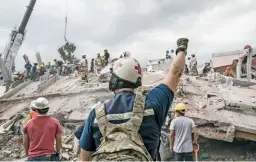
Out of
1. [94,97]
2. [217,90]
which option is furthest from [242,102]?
[94,97]

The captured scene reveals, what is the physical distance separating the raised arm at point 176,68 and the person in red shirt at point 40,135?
8.16 ft

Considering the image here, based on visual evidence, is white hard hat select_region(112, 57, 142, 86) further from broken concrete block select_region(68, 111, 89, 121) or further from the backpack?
broken concrete block select_region(68, 111, 89, 121)

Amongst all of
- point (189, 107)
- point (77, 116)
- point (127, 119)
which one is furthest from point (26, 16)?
point (127, 119)

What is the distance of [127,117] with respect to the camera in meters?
1.91

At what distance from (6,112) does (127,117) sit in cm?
1243

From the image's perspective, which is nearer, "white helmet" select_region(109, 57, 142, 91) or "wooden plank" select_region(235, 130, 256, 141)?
"white helmet" select_region(109, 57, 142, 91)

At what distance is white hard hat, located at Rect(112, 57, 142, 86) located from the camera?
2039 mm

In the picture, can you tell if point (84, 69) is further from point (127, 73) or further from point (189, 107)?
point (127, 73)

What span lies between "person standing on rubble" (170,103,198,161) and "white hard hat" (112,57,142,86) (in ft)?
13.0

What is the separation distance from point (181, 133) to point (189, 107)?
3.72m

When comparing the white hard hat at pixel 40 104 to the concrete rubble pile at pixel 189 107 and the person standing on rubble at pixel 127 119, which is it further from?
the concrete rubble pile at pixel 189 107

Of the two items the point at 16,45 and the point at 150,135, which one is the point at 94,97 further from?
the point at 16,45

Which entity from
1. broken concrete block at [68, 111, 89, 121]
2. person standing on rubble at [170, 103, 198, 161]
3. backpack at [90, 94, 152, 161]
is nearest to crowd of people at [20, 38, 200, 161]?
backpack at [90, 94, 152, 161]

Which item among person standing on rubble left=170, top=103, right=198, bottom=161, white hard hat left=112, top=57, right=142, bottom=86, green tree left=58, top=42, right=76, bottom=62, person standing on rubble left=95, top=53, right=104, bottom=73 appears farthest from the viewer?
green tree left=58, top=42, right=76, bottom=62
